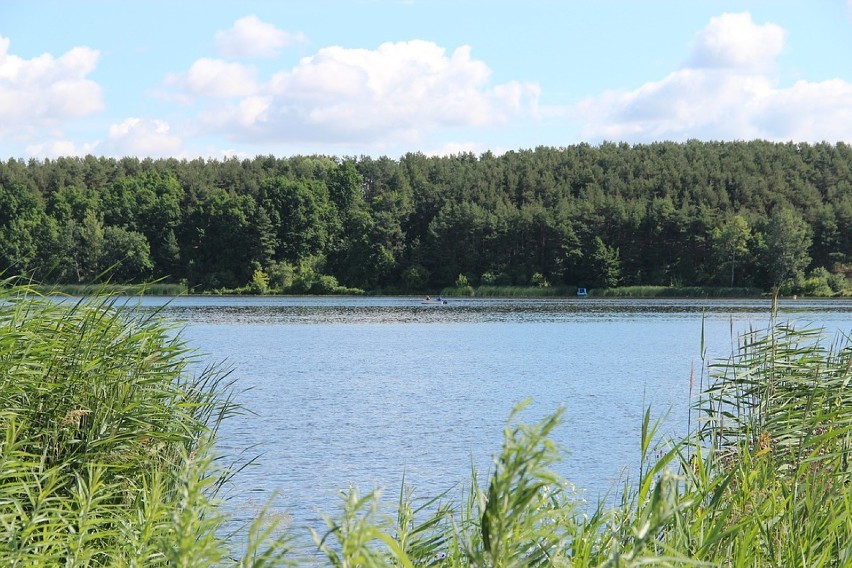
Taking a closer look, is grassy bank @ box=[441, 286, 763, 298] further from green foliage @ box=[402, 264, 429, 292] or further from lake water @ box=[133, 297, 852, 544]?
lake water @ box=[133, 297, 852, 544]

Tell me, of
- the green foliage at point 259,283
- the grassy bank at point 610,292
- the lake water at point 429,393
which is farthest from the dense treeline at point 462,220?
the lake water at point 429,393

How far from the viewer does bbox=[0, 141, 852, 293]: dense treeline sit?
97938 millimetres

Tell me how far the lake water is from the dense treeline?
4133cm

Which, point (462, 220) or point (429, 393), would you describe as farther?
point (462, 220)

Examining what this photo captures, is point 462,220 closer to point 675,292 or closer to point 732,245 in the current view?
point 675,292

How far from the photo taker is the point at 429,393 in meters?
27.0

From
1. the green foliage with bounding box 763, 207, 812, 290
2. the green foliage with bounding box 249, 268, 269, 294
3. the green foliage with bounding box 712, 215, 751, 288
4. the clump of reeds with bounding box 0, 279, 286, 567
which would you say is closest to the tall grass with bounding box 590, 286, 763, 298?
the green foliage with bounding box 712, 215, 751, 288

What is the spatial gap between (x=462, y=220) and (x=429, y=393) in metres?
84.4

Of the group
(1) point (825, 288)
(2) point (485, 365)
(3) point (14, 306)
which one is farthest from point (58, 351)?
(1) point (825, 288)

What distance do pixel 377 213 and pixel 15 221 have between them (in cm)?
3991

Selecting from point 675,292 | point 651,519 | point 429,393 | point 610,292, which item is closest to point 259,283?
point 610,292

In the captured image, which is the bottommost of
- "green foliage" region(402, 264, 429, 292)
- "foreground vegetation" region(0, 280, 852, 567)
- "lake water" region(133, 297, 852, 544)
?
"lake water" region(133, 297, 852, 544)

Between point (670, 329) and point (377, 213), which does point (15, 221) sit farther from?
point (670, 329)

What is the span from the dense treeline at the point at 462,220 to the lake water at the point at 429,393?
1627 inches
